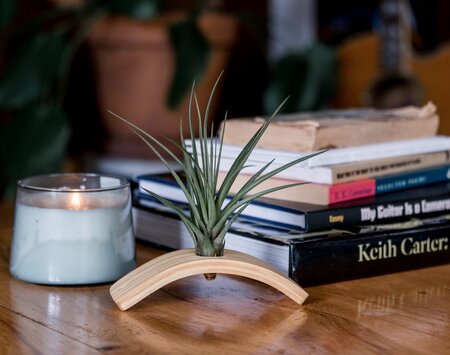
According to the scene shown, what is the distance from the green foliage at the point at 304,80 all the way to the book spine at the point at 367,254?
122 centimetres

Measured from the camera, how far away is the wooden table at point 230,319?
25.6 inches

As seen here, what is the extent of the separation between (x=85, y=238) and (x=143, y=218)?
192mm

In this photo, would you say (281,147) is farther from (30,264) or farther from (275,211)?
(30,264)

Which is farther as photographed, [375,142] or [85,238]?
[375,142]

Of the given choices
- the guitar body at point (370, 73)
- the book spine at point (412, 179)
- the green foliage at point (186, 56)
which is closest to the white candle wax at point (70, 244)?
the book spine at point (412, 179)

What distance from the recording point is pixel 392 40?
2014 mm

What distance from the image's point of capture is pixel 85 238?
78cm

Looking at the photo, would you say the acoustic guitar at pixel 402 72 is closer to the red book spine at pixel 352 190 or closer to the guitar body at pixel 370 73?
the guitar body at pixel 370 73

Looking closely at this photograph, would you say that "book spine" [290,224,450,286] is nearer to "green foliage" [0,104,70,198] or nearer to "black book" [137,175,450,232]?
"black book" [137,175,450,232]

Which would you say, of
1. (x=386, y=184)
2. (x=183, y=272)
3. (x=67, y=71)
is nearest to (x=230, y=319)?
(x=183, y=272)

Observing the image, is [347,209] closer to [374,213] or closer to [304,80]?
[374,213]

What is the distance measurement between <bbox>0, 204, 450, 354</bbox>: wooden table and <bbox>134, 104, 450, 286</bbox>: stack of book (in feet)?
0.10

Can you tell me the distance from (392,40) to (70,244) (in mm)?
1382

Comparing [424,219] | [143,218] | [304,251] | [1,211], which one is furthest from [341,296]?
[1,211]
